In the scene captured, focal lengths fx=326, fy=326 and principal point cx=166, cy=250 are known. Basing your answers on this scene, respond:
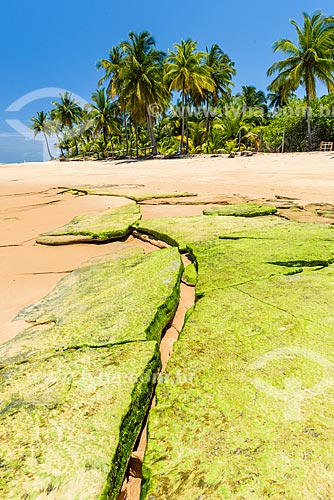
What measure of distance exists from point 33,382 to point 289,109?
26984 mm

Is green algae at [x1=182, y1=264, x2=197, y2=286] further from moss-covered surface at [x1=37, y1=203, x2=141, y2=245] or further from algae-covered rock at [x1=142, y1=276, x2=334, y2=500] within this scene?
moss-covered surface at [x1=37, y1=203, x2=141, y2=245]

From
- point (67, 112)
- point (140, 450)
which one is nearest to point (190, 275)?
point (140, 450)

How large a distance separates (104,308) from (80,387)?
653 millimetres

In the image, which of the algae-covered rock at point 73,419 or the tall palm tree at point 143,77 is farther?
the tall palm tree at point 143,77

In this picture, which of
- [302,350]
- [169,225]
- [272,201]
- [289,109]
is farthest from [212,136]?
[302,350]

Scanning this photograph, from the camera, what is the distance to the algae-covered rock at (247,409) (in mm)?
857

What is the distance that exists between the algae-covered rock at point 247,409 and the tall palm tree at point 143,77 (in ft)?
82.8

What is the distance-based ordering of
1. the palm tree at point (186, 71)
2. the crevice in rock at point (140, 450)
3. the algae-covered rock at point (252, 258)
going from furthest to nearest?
the palm tree at point (186, 71)
the algae-covered rock at point (252, 258)
the crevice in rock at point (140, 450)

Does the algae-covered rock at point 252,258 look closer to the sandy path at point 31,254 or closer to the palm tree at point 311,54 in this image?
the sandy path at point 31,254

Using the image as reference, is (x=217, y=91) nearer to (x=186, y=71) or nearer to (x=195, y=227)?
(x=186, y=71)

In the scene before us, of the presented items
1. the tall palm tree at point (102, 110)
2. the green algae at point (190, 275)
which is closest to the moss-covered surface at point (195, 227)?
the green algae at point (190, 275)

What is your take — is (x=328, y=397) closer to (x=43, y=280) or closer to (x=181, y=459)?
(x=181, y=459)

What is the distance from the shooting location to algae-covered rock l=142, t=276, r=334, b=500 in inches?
33.7

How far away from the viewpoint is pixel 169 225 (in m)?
3.67
